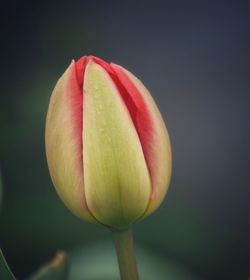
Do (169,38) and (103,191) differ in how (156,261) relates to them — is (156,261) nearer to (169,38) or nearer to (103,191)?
(103,191)

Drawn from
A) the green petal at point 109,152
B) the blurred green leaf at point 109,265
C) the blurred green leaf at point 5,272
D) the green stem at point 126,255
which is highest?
the green petal at point 109,152

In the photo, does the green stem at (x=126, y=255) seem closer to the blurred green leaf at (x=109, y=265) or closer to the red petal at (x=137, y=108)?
the red petal at (x=137, y=108)

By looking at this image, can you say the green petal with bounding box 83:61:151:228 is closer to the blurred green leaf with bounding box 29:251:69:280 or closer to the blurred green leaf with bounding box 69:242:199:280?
the blurred green leaf with bounding box 29:251:69:280

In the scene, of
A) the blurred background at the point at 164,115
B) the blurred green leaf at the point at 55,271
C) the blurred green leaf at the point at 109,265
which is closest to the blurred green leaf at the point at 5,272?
the blurred green leaf at the point at 55,271

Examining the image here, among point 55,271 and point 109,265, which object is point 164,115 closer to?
point 109,265

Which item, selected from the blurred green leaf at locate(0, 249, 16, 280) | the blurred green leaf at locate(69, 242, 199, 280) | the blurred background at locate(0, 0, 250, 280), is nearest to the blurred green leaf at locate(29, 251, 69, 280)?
the blurred green leaf at locate(0, 249, 16, 280)

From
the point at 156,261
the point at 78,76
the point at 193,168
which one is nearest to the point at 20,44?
the point at 193,168

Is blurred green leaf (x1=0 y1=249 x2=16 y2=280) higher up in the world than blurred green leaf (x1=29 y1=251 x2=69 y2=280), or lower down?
higher up

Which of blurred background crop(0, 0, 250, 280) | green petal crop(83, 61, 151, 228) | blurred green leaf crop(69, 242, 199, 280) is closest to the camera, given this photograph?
green petal crop(83, 61, 151, 228)
